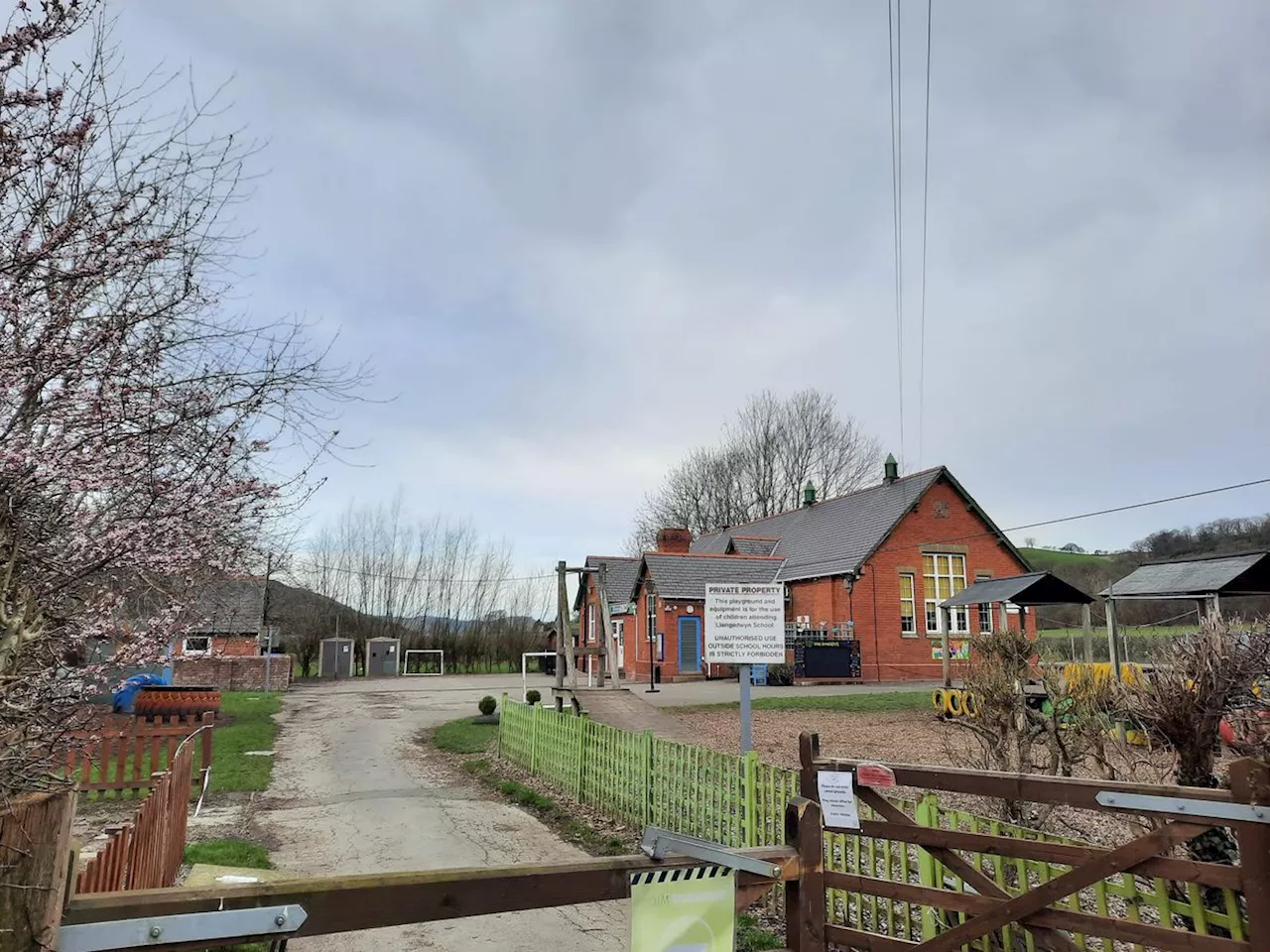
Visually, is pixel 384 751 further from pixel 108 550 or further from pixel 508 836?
pixel 108 550

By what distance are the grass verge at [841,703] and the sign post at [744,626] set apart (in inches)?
489

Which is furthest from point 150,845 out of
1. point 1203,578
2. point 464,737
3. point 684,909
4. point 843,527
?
point 843,527

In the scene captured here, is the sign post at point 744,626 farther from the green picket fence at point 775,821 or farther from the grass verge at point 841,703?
the grass verge at point 841,703

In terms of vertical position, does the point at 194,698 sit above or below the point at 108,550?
below

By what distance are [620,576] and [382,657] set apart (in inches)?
536

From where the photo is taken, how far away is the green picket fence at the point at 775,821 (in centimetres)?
424

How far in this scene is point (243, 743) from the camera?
1678 cm

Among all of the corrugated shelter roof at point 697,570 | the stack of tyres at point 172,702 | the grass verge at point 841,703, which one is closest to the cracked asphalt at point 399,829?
the stack of tyres at point 172,702

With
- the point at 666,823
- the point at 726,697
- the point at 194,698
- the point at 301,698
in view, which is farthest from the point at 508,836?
the point at 301,698

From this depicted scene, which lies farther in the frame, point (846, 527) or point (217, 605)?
point (846, 527)

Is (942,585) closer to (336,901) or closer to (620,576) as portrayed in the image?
(620,576)

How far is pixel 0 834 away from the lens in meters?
1.84

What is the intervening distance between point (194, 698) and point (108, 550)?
55.0 ft

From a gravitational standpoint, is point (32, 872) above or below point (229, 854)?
above
